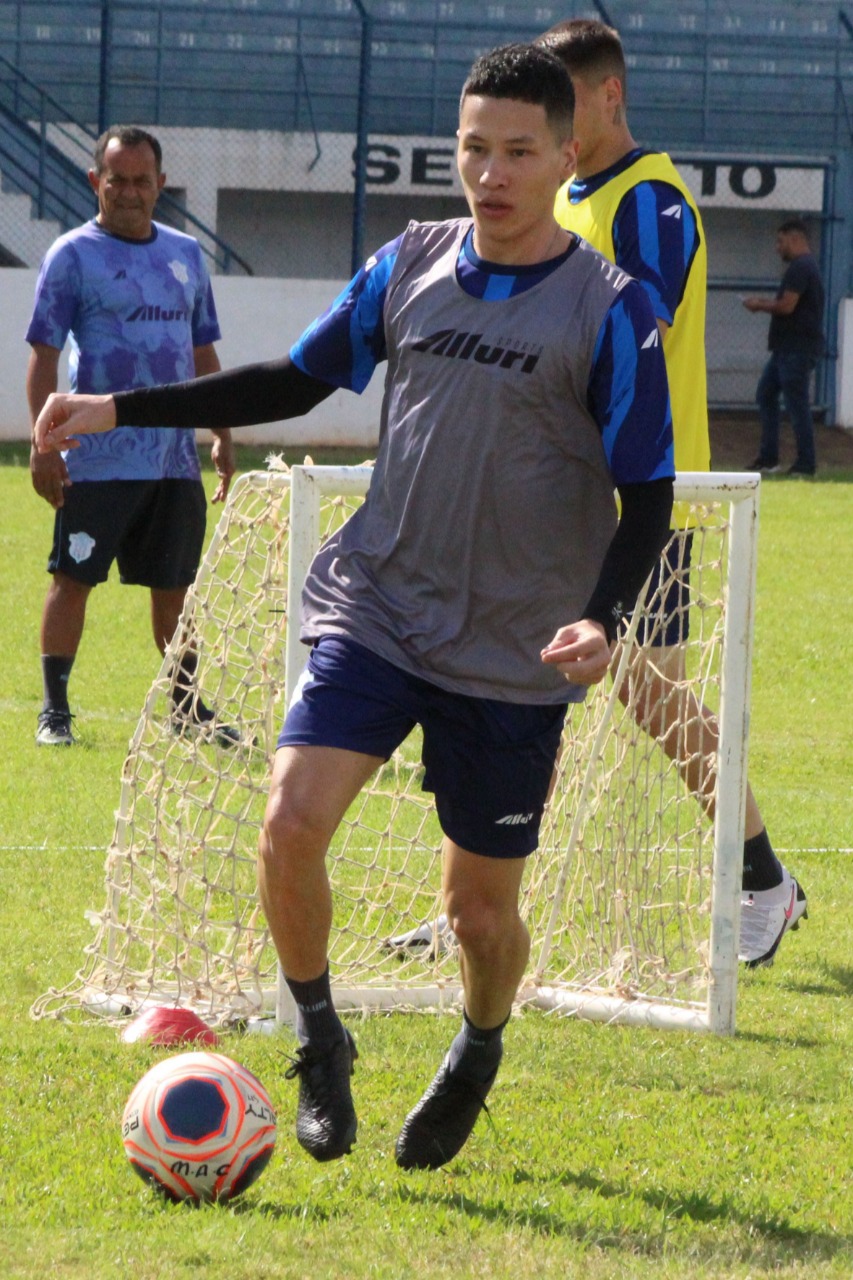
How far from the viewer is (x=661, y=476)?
3223mm

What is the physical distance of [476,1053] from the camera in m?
3.47

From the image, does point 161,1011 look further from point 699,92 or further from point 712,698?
point 699,92

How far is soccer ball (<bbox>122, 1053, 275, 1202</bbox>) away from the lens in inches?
124

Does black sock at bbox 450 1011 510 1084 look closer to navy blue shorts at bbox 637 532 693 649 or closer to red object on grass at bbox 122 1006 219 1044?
red object on grass at bbox 122 1006 219 1044

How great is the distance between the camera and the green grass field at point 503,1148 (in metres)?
2.99

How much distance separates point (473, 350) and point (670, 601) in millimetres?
1614

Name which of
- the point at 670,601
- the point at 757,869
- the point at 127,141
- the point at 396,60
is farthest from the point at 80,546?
the point at 396,60

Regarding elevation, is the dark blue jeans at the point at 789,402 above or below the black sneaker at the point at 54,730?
above

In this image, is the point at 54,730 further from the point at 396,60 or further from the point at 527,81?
the point at 396,60

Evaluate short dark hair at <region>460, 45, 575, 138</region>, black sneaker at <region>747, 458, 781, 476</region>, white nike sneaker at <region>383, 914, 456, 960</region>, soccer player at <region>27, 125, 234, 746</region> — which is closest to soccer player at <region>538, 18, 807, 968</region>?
white nike sneaker at <region>383, 914, 456, 960</region>

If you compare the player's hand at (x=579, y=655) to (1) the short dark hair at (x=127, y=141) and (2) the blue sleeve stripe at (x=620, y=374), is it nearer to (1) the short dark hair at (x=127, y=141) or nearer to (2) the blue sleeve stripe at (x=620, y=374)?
(2) the blue sleeve stripe at (x=620, y=374)

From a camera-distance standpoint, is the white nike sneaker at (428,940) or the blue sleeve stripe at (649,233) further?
the white nike sneaker at (428,940)

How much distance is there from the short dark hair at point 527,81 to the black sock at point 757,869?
2206 mm

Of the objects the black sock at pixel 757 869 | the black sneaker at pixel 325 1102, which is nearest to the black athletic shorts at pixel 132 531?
the black sock at pixel 757 869
